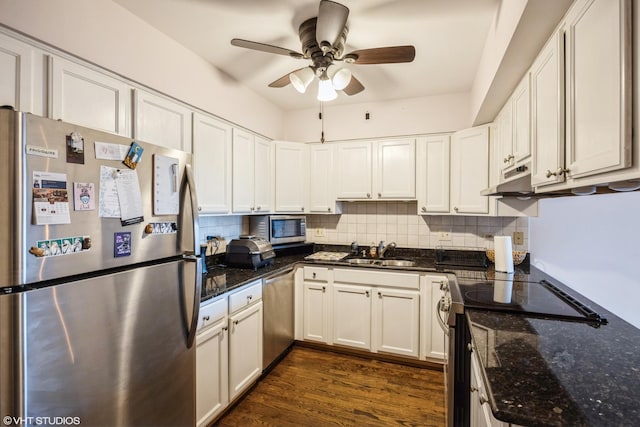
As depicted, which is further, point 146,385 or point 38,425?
point 146,385

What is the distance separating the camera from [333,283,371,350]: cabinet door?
8.86ft

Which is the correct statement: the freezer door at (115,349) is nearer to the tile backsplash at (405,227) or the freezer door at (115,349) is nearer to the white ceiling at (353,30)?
the white ceiling at (353,30)

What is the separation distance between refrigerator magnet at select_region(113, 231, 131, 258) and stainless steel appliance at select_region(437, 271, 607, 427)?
158 centimetres

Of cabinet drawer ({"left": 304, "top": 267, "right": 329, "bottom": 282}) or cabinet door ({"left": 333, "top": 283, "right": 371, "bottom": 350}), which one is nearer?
cabinet door ({"left": 333, "top": 283, "right": 371, "bottom": 350})

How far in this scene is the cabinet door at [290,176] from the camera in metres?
3.08

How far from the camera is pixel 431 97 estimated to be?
296 centimetres

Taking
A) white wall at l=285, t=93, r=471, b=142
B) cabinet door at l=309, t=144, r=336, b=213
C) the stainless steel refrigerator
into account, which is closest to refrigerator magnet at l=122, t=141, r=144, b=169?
the stainless steel refrigerator

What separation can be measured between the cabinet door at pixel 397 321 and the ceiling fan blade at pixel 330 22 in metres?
1.99

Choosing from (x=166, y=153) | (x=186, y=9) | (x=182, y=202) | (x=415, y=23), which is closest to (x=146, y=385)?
(x=182, y=202)

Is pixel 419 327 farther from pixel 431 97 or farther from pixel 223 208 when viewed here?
pixel 431 97

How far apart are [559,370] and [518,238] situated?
6.91 ft

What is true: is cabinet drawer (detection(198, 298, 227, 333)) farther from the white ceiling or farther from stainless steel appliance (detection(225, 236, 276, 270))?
the white ceiling

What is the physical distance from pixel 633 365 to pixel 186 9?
2.53 m

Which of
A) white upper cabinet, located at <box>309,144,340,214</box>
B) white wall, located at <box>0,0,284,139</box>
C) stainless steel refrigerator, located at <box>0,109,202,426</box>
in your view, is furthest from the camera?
white upper cabinet, located at <box>309,144,340,214</box>
